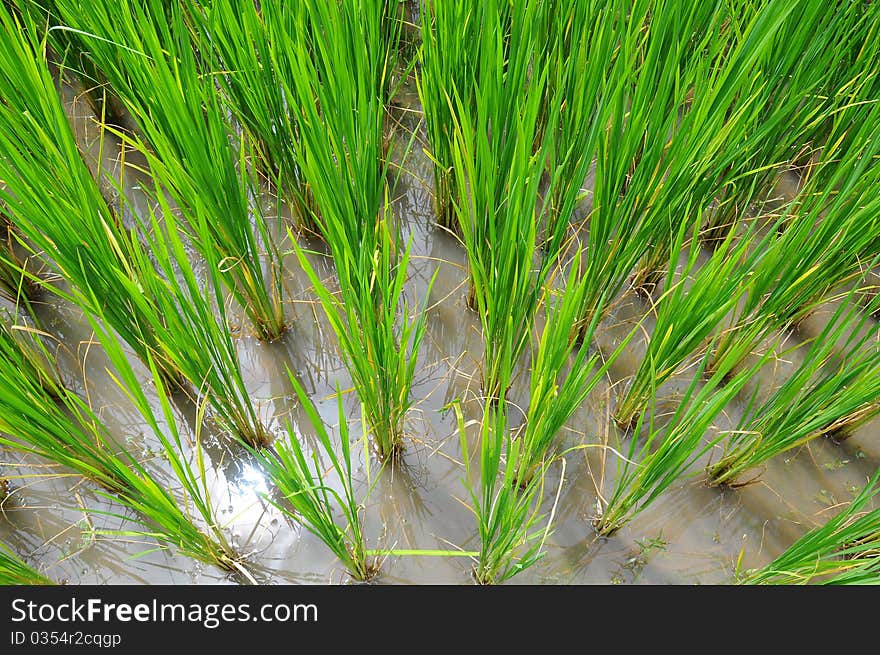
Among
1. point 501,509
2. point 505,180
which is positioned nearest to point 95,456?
point 501,509

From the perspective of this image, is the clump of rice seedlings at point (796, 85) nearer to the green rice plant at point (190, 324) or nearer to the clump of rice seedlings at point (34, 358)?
the green rice plant at point (190, 324)

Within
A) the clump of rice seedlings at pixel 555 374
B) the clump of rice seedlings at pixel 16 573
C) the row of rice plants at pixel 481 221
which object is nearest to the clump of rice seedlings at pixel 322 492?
the row of rice plants at pixel 481 221

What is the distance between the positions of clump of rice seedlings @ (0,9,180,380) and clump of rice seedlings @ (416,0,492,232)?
0.53m

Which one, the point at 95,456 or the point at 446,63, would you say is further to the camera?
the point at 446,63

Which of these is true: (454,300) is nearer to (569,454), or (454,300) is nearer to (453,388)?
(453,388)

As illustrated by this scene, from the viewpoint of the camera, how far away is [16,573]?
844mm

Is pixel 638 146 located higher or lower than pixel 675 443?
higher

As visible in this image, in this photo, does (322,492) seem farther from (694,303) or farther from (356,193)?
(694,303)

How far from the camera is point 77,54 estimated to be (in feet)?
4.31

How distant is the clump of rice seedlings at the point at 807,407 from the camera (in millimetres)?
884

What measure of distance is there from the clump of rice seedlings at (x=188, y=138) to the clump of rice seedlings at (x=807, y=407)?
0.79 m

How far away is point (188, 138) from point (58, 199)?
0.19 meters
